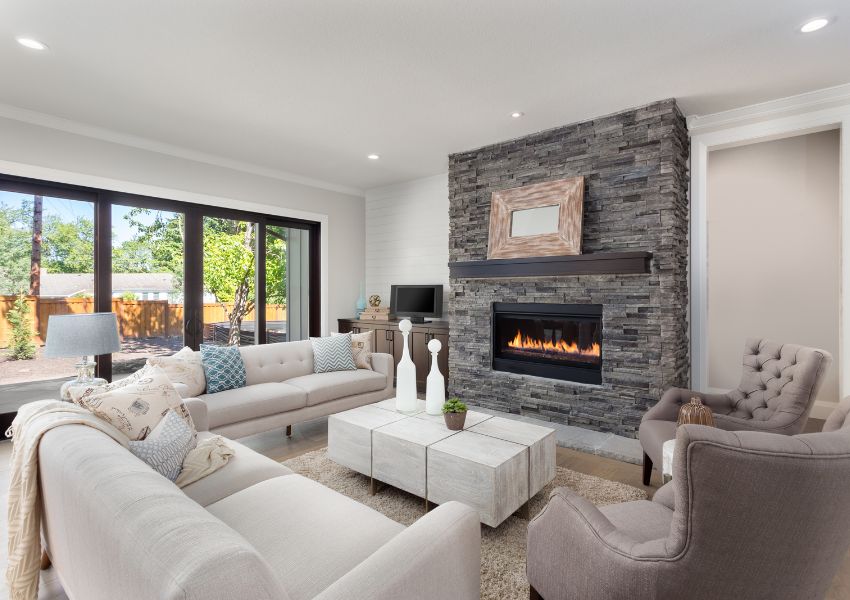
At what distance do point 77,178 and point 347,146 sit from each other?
235 centimetres

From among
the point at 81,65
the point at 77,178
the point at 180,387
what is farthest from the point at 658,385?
the point at 77,178

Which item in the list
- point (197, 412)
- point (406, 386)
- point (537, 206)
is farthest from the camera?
point (537, 206)

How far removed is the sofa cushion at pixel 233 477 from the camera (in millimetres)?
1732

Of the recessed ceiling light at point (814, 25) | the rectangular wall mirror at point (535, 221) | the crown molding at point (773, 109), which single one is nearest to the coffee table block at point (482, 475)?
the rectangular wall mirror at point (535, 221)

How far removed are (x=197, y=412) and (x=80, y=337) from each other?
80 cm

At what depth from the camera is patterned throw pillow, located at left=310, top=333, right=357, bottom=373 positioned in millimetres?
4188

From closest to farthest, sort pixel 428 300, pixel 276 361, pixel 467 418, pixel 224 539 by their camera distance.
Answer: pixel 224 539, pixel 467 418, pixel 276 361, pixel 428 300

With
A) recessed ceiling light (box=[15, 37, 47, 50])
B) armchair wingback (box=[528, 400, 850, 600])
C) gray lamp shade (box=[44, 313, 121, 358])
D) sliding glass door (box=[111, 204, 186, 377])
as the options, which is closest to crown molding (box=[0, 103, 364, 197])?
sliding glass door (box=[111, 204, 186, 377])

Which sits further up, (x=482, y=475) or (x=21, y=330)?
(x=21, y=330)

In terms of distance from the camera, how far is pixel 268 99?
337cm

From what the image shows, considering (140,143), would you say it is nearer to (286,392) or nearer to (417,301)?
(286,392)

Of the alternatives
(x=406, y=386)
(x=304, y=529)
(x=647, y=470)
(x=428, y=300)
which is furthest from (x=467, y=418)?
(x=428, y=300)

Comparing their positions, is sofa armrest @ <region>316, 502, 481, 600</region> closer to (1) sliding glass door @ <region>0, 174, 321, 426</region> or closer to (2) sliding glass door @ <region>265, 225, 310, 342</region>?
Answer: (1) sliding glass door @ <region>0, 174, 321, 426</region>

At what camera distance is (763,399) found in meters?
2.53
